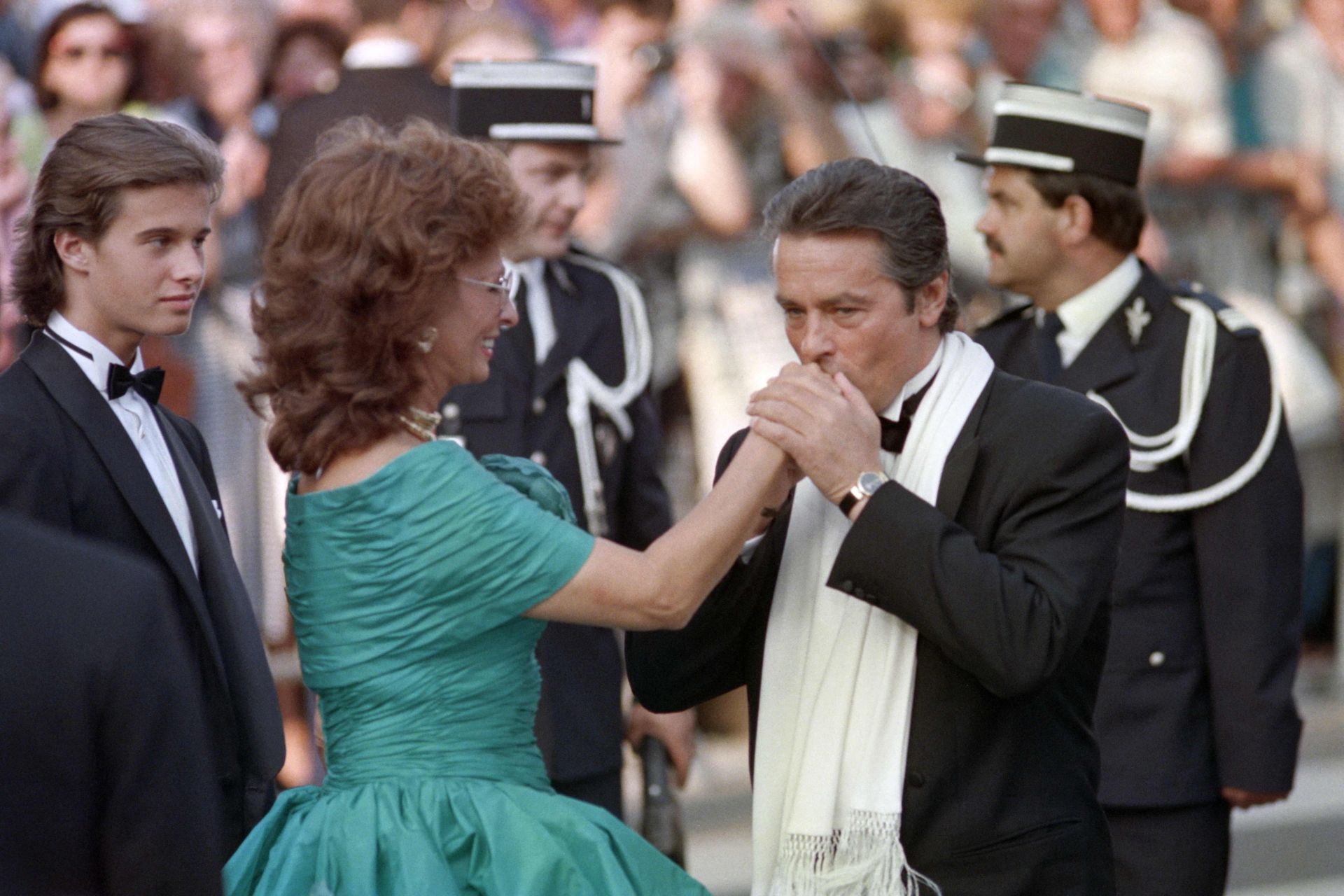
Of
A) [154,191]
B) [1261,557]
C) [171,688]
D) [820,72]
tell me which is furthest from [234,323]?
[171,688]

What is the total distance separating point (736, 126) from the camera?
293 inches

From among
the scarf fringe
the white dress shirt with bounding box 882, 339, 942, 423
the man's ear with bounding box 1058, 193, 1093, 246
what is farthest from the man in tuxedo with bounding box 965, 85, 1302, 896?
the scarf fringe

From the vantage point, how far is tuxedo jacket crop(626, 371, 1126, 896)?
2750mm

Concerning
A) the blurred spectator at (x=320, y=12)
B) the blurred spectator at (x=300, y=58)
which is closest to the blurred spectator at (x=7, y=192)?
the blurred spectator at (x=300, y=58)

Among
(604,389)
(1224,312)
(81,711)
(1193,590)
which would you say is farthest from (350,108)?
(81,711)

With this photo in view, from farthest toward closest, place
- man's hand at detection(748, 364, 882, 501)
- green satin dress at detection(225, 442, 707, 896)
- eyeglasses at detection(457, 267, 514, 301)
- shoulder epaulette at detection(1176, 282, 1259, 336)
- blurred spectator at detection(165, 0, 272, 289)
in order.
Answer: blurred spectator at detection(165, 0, 272, 289)
shoulder epaulette at detection(1176, 282, 1259, 336)
eyeglasses at detection(457, 267, 514, 301)
man's hand at detection(748, 364, 882, 501)
green satin dress at detection(225, 442, 707, 896)

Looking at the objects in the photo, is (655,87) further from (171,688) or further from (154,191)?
(171,688)

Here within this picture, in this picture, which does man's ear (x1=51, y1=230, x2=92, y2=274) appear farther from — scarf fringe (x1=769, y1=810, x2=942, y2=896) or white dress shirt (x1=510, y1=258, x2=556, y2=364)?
scarf fringe (x1=769, y1=810, x2=942, y2=896)

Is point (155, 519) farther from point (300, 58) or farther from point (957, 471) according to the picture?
point (300, 58)

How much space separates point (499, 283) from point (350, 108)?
299 centimetres

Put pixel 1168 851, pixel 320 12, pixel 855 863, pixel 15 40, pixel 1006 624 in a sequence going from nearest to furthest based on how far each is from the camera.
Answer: pixel 1006 624 → pixel 855 863 → pixel 1168 851 → pixel 15 40 → pixel 320 12

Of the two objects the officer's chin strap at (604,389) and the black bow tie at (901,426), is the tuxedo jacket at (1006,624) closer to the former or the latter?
the black bow tie at (901,426)

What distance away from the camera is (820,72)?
7484 millimetres

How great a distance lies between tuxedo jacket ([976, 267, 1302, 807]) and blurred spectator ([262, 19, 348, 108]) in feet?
10.9
